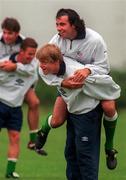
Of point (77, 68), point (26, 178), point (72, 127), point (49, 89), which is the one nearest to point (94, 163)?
point (72, 127)

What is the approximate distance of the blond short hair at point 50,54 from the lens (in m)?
7.55

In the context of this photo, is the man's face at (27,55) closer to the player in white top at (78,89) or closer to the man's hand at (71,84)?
the player in white top at (78,89)

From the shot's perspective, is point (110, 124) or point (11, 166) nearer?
point (110, 124)

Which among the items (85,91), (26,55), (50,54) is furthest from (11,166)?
(50,54)

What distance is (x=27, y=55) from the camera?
33.6 ft

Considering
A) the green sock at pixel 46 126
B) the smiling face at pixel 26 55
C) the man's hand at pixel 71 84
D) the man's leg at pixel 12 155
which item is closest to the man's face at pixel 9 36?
the smiling face at pixel 26 55

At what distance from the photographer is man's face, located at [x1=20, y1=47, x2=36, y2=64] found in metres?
10.2

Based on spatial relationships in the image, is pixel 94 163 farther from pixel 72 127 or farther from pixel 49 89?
pixel 49 89

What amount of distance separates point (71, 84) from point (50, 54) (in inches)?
12.3

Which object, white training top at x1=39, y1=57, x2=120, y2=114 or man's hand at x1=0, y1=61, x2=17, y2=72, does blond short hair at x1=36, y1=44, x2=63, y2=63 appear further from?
man's hand at x1=0, y1=61, x2=17, y2=72

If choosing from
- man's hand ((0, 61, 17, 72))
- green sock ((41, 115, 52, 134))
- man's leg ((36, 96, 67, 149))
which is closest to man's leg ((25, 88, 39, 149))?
man's hand ((0, 61, 17, 72))

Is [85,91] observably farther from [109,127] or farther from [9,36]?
[9,36]

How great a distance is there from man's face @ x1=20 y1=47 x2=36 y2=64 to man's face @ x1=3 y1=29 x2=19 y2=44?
0.20m

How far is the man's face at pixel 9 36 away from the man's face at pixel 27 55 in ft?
0.67
